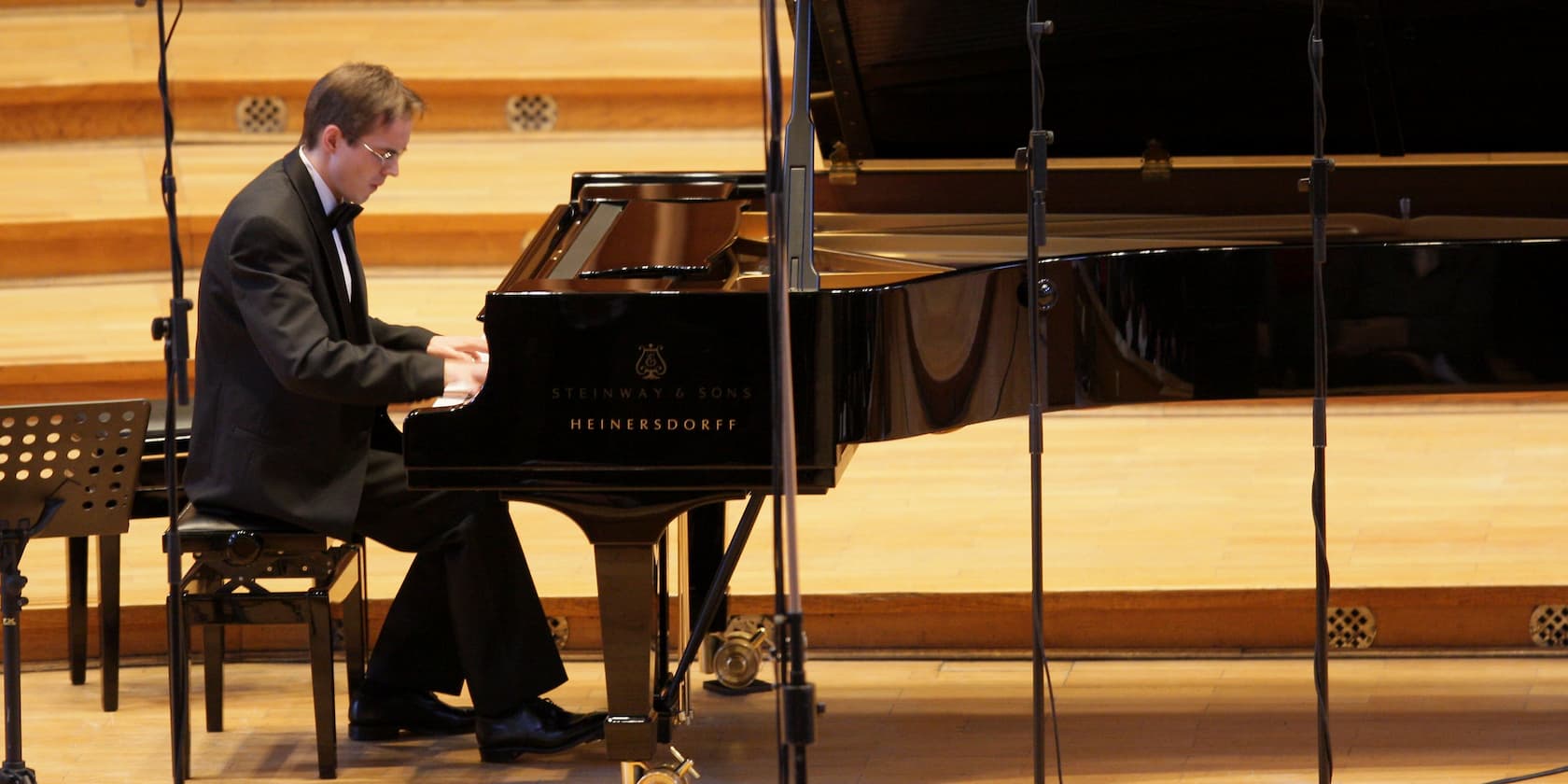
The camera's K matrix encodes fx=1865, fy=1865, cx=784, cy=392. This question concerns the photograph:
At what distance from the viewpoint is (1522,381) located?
9.04ft

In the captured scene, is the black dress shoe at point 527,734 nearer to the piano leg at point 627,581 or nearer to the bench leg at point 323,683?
the bench leg at point 323,683

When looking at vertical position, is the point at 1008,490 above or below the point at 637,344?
below

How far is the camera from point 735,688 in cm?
307

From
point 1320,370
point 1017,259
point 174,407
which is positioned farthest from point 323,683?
point 1320,370

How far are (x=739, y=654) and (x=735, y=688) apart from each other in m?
0.09

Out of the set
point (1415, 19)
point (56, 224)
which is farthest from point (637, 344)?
point (56, 224)

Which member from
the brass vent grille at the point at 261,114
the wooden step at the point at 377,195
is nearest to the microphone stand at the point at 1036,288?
the wooden step at the point at 377,195

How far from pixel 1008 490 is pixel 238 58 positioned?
2446 millimetres

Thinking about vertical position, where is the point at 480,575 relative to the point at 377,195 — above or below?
below

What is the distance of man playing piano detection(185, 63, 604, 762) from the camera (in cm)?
263

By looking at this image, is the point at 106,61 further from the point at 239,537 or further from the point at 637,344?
the point at 637,344

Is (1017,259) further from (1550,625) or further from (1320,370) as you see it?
(1550,625)

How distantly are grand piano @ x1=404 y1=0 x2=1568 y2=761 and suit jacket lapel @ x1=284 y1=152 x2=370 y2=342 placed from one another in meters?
0.30

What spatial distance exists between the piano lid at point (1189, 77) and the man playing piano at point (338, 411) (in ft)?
2.80
